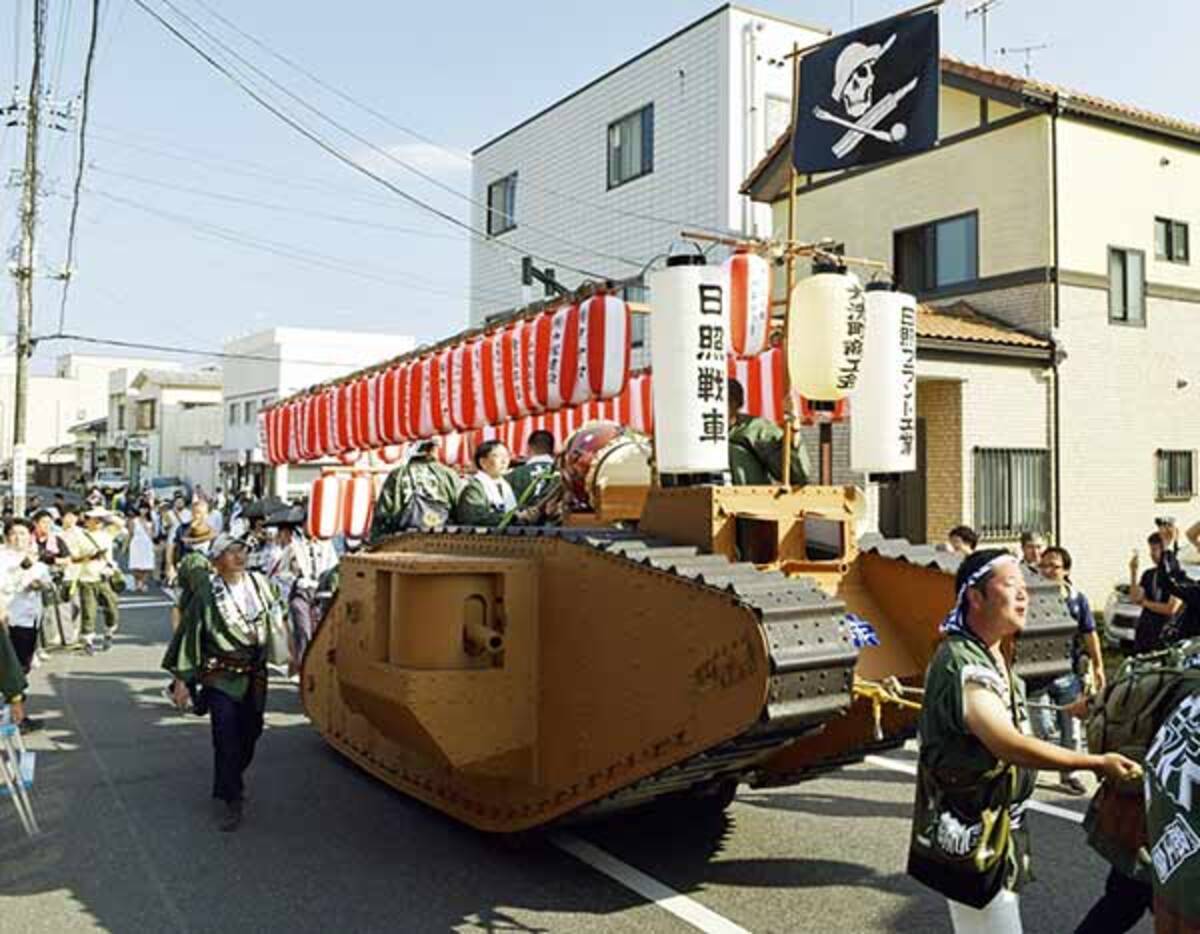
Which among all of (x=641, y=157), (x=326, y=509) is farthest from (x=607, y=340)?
(x=641, y=157)

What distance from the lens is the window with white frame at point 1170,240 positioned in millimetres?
15391

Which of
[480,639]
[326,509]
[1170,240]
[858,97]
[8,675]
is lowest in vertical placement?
[8,675]

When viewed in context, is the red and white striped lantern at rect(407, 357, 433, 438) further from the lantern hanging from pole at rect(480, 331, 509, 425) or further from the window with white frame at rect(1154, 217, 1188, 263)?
the window with white frame at rect(1154, 217, 1188, 263)

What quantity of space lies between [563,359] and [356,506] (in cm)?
403

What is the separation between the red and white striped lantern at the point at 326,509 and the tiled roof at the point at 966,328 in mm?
7063

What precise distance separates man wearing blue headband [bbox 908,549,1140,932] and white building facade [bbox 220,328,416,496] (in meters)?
33.5

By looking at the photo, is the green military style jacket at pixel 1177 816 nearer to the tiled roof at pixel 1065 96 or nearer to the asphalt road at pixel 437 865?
the asphalt road at pixel 437 865

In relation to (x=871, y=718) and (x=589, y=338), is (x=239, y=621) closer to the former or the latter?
(x=871, y=718)

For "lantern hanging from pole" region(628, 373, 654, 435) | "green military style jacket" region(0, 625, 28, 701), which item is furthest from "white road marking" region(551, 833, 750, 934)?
"lantern hanging from pole" region(628, 373, 654, 435)

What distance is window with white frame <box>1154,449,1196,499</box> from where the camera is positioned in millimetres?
15375

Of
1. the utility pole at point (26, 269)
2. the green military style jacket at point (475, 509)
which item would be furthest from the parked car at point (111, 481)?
the green military style jacket at point (475, 509)

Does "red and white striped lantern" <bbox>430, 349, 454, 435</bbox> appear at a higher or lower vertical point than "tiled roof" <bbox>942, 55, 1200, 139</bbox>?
lower

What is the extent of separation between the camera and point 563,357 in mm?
9828

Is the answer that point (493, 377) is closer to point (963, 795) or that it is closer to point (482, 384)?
point (482, 384)
